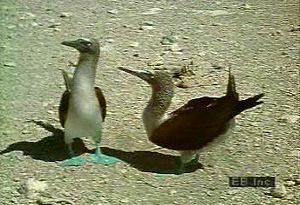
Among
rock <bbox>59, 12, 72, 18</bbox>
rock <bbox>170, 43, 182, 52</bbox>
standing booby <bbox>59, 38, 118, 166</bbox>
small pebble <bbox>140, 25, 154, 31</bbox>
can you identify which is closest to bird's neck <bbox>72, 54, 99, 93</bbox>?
standing booby <bbox>59, 38, 118, 166</bbox>

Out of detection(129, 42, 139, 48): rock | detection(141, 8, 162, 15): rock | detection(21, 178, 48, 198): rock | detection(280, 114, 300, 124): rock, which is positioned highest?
detection(141, 8, 162, 15): rock

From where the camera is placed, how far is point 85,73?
1974mm

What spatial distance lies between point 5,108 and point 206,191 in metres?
0.73

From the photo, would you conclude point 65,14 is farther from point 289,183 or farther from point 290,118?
point 289,183

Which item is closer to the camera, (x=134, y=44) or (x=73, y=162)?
(x=73, y=162)

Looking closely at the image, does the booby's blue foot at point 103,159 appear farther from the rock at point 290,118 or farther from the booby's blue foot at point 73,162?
the rock at point 290,118

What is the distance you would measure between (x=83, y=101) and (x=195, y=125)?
0.96 ft

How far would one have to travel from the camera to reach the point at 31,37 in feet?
9.58

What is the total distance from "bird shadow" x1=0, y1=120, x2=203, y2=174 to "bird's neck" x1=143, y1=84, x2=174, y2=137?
0.10 metres

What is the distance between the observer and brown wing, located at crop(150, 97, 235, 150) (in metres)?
1.96

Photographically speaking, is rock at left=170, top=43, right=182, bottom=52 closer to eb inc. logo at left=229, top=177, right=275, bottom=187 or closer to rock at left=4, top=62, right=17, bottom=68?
rock at left=4, top=62, right=17, bottom=68

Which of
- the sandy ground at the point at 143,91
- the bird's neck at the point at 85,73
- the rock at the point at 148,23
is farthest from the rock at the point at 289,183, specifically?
the rock at the point at 148,23

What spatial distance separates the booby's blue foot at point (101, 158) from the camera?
2068 mm

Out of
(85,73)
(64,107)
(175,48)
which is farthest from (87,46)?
(175,48)
